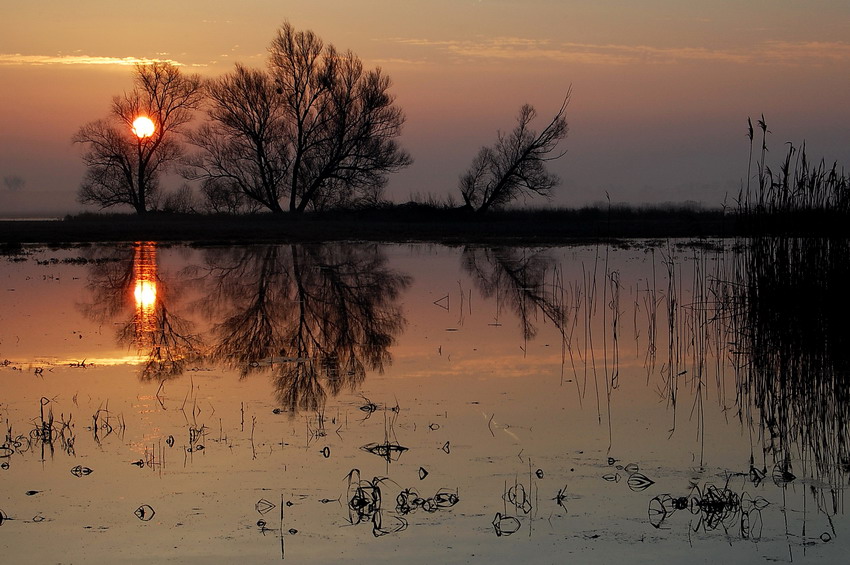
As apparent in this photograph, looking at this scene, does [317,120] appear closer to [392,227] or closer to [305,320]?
[392,227]

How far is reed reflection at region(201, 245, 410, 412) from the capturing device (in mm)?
9541

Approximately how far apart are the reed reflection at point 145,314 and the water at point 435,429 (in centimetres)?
8

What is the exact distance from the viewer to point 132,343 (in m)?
11.5

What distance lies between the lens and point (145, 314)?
14289mm

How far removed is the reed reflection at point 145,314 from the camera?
409 inches

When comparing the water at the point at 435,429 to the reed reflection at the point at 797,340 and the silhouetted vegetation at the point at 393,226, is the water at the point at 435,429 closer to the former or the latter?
the reed reflection at the point at 797,340

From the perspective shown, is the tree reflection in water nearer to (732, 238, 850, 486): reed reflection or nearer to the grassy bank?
(732, 238, 850, 486): reed reflection

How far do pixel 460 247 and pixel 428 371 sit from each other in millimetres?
21041

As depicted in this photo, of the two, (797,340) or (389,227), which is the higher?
(389,227)

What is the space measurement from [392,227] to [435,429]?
109 feet

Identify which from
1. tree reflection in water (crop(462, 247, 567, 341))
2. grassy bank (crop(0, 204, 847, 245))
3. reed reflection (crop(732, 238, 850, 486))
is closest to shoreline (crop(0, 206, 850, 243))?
grassy bank (crop(0, 204, 847, 245))

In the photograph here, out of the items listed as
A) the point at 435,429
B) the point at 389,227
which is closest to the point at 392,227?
the point at 389,227

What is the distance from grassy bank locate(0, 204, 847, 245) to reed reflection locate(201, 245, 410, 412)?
11.1 m

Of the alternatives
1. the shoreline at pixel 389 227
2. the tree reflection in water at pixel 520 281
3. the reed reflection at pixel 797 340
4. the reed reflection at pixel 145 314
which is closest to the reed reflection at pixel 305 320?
the reed reflection at pixel 145 314
